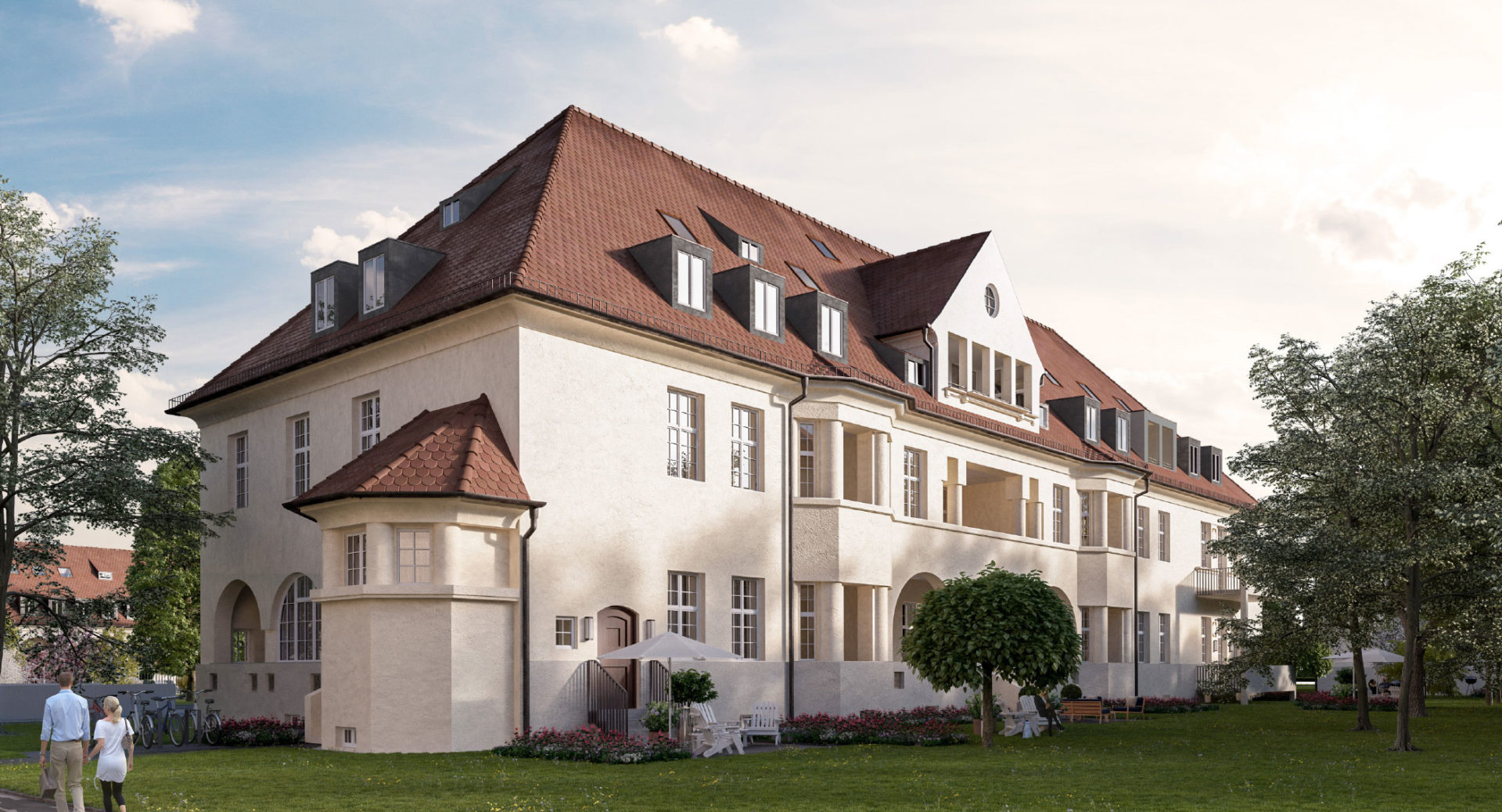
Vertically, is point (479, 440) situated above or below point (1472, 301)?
below

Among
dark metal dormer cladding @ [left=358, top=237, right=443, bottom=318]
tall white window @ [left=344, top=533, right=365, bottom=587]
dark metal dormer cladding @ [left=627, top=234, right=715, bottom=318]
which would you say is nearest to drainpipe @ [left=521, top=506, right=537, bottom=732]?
tall white window @ [left=344, top=533, right=365, bottom=587]

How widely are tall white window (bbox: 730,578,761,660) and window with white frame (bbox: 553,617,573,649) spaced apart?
4.55 m

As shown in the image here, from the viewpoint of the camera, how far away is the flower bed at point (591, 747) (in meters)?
21.2

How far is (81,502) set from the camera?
31156mm

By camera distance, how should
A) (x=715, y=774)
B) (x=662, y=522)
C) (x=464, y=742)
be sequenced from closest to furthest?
1. (x=715, y=774)
2. (x=464, y=742)
3. (x=662, y=522)

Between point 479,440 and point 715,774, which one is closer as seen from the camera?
point 715,774

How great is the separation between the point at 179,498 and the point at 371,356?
8.51m

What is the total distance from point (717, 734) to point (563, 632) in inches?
141

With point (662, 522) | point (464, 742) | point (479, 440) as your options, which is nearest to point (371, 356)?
point (479, 440)

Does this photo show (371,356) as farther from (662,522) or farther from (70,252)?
(70,252)

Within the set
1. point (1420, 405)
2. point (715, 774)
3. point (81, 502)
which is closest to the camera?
point (715, 774)

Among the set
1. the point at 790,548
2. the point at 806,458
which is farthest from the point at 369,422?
the point at 806,458

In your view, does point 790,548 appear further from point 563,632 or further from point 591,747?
point 591,747

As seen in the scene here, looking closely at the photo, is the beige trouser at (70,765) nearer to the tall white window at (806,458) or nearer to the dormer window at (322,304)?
the dormer window at (322,304)
